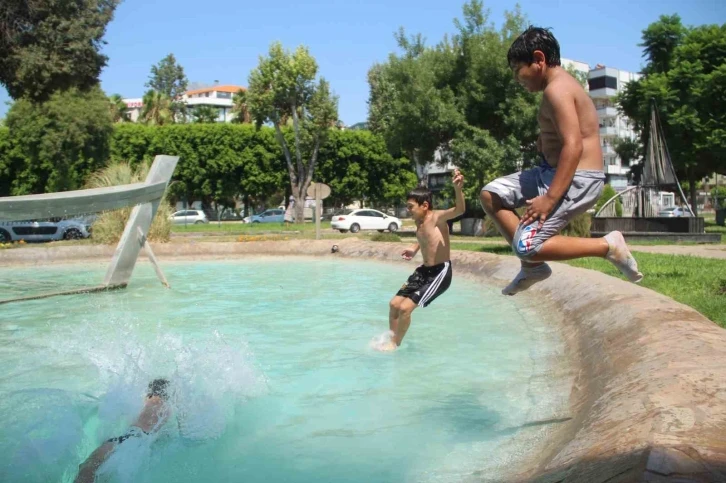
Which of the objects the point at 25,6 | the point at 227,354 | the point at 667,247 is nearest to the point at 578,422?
the point at 227,354

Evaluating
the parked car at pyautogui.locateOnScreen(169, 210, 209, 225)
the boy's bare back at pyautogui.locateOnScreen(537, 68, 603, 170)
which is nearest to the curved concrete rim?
the boy's bare back at pyautogui.locateOnScreen(537, 68, 603, 170)

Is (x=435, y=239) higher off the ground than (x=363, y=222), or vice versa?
(x=435, y=239)

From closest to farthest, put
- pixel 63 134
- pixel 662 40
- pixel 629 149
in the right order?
pixel 662 40, pixel 629 149, pixel 63 134

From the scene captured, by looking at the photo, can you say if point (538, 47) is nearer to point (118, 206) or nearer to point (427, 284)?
point (427, 284)

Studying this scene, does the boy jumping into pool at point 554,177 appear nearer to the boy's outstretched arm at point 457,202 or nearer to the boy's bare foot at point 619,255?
the boy's bare foot at point 619,255

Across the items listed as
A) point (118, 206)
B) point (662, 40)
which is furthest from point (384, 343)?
point (662, 40)

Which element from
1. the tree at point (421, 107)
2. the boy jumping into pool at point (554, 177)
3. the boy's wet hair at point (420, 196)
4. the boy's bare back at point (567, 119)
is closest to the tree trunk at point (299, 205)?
the tree at point (421, 107)

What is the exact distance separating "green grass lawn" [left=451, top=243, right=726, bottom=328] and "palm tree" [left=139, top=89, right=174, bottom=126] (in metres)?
55.0

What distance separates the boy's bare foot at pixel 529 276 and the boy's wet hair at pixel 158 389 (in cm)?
237

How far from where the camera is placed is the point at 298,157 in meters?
47.3

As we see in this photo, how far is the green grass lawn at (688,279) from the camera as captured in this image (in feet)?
21.7

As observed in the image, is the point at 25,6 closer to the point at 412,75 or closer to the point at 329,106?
the point at 412,75

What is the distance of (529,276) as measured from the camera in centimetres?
416

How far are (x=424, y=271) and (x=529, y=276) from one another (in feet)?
8.23
